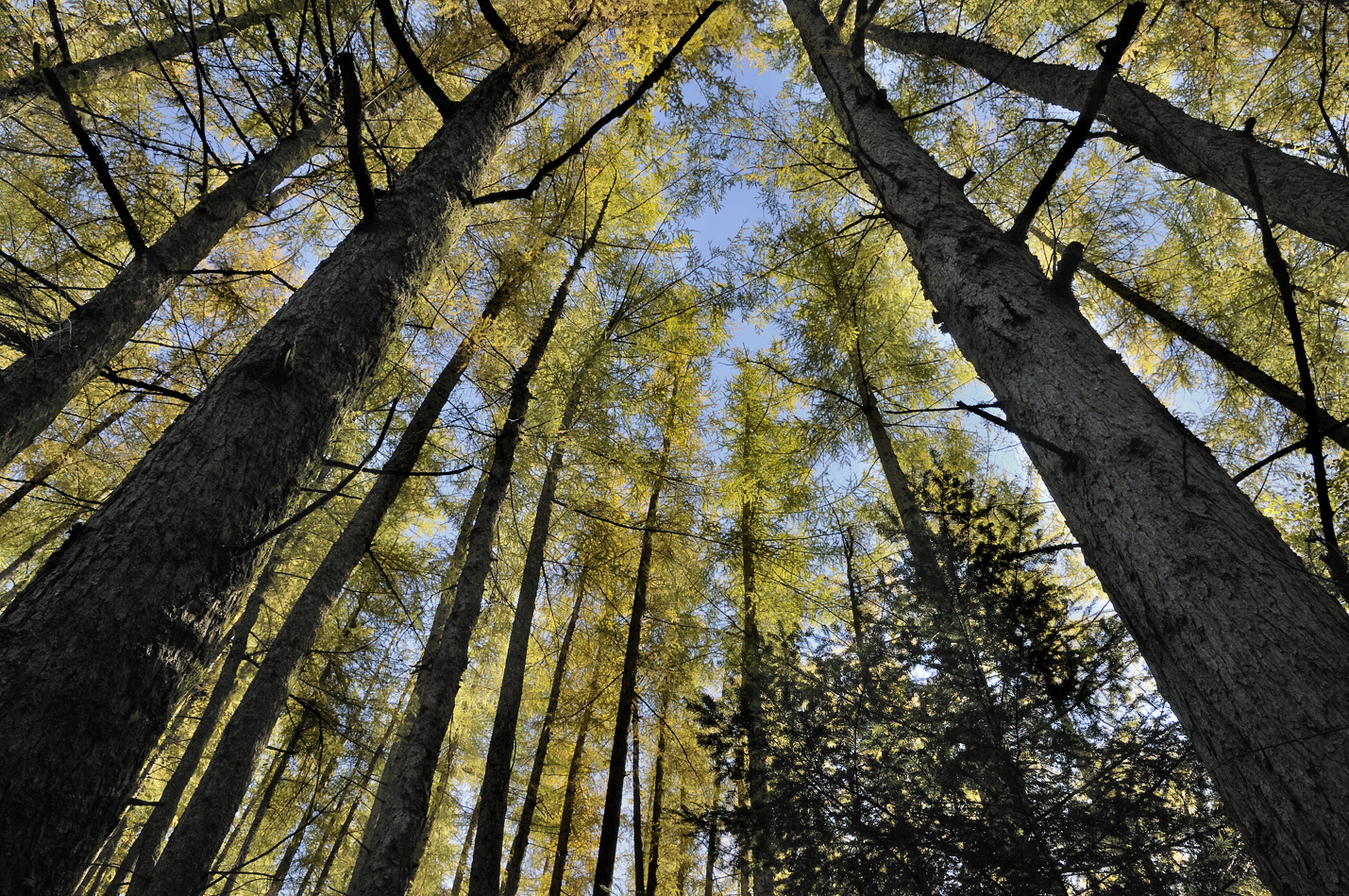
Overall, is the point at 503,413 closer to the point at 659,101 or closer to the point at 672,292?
the point at 672,292

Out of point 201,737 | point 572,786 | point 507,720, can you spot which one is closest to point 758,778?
point 507,720

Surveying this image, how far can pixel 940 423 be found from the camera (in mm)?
6887

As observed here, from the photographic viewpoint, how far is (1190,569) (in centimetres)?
132

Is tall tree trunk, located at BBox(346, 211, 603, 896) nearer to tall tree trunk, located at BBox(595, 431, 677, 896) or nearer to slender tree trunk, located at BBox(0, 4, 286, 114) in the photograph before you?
tall tree trunk, located at BBox(595, 431, 677, 896)

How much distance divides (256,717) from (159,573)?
11.1 ft

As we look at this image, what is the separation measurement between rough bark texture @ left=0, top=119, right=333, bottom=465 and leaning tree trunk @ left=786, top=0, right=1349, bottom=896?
2.90 meters

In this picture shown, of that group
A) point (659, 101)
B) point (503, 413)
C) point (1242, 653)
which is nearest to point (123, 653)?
point (1242, 653)

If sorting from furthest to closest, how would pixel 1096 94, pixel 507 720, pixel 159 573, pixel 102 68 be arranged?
pixel 102 68, pixel 507 720, pixel 1096 94, pixel 159 573

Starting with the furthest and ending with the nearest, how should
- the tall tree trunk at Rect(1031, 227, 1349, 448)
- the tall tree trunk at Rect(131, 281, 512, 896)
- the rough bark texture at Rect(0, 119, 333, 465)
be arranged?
the tall tree trunk at Rect(1031, 227, 1349, 448) → the tall tree trunk at Rect(131, 281, 512, 896) → the rough bark texture at Rect(0, 119, 333, 465)

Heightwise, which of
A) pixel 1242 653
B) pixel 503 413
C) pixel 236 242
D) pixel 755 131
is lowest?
pixel 1242 653

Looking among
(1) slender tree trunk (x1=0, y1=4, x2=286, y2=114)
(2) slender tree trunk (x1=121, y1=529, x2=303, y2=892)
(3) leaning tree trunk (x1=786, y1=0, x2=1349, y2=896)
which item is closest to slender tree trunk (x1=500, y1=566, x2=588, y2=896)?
(2) slender tree trunk (x1=121, y1=529, x2=303, y2=892)

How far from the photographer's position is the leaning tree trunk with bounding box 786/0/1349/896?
1068 mm

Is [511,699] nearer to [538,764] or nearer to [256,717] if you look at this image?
[256,717]

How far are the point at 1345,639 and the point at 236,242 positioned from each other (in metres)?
8.83
